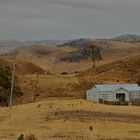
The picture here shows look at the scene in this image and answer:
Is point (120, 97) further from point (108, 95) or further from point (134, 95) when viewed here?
point (134, 95)

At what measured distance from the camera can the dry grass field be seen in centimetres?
3931

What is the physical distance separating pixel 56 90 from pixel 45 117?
30.6 metres

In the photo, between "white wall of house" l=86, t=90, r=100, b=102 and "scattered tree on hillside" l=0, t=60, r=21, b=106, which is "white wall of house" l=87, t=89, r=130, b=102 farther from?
"scattered tree on hillside" l=0, t=60, r=21, b=106

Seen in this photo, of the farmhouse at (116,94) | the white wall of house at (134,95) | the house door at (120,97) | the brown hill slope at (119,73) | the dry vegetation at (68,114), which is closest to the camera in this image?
the dry vegetation at (68,114)

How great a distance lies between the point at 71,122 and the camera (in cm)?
4622

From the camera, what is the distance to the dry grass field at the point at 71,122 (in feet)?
129

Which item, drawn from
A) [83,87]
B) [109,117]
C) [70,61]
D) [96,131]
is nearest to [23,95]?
[83,87]

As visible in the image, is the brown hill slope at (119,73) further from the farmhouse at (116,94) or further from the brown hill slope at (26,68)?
the brown hill slope at (26,68)

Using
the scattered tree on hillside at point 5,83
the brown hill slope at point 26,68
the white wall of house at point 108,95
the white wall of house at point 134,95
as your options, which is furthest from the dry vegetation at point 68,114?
the brown hill slope at point 26,68

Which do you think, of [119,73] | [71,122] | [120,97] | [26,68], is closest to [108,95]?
[120,97]

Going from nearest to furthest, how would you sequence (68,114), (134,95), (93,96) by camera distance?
1. (68,114)
2. (134,95)
3. (93,96)

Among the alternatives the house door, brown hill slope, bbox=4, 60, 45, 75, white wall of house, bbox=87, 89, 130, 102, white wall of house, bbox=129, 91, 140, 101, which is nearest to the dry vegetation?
white wall of house, bbox=87, 89, 130, 102

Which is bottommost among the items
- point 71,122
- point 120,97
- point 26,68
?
point 71,122

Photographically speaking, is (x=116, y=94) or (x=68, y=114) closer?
(x=68, y=114)
